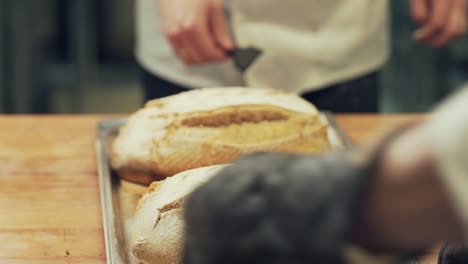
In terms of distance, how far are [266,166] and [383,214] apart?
0.08m

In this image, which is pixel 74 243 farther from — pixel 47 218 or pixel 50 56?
pixel 50 56

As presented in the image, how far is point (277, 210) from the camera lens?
0.41 meters

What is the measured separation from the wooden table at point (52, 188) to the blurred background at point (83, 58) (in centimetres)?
154

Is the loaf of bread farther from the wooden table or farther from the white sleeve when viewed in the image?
the white sleeve

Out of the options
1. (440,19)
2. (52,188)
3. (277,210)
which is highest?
(277,210)

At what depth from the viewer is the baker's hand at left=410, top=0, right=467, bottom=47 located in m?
1.44

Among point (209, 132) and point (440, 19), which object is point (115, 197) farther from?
point (440, 19)

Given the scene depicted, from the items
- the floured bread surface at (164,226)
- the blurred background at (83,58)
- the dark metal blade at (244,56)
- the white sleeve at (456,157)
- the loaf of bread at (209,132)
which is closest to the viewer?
the white sleeve at (456,157)

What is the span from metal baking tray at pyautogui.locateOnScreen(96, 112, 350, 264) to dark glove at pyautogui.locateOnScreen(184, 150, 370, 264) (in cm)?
37

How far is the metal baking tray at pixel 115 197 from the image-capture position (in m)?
0.83

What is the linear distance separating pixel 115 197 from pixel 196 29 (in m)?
0.35

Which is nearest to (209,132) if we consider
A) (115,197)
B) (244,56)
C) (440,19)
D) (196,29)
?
(115,197)

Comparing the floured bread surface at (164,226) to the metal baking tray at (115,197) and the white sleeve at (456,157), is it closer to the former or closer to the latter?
the metal baking tray at (115,197)

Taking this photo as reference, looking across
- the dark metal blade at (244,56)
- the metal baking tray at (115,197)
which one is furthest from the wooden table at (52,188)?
the dark metal blade at (244,56)
